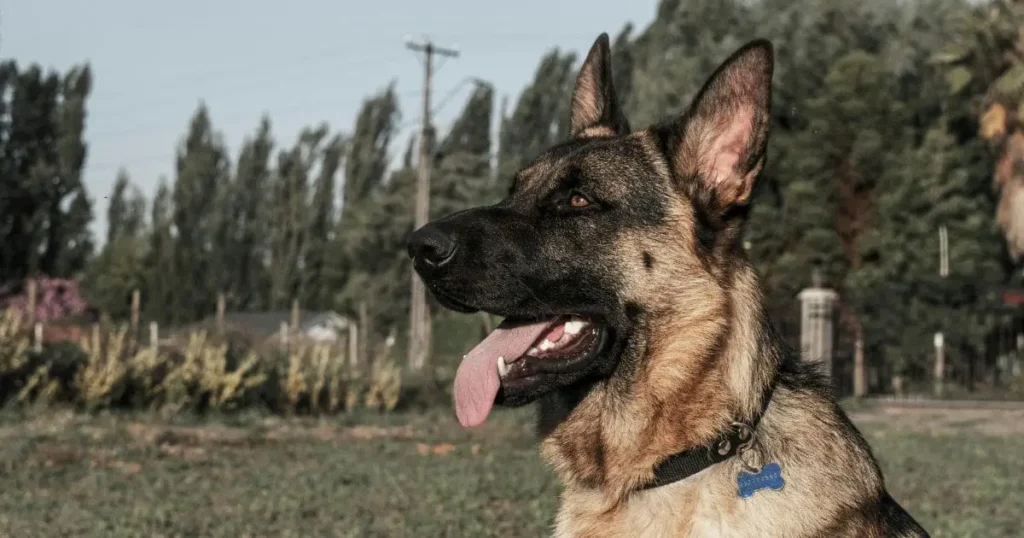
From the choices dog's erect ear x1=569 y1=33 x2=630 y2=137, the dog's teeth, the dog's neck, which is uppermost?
dog's erect ear x1=569 y1=33 x2=630 y2=137

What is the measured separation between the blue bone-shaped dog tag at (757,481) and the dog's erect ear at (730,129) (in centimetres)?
86

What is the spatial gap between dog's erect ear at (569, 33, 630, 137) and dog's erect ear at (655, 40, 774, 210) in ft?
2.24

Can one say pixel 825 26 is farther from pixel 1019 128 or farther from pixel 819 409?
pixel 819 409

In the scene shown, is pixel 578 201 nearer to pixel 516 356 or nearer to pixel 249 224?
pixel 516 356

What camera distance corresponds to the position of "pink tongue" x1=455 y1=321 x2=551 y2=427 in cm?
377

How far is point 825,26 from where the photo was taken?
35.9m

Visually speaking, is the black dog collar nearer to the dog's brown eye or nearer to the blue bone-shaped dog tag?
the blue bone-shaped dog tag

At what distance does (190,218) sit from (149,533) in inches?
1904

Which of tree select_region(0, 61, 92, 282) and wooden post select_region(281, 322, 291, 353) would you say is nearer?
wooden post select_region(281, 322, 291, 353)

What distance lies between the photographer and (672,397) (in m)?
3.53

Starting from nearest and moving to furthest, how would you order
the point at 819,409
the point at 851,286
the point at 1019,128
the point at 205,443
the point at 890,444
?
the point at 819,409, the point at 205,443, the point at 890,444, the point at 1019,128, the point at 851,286

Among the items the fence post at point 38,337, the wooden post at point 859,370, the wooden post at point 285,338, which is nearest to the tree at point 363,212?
the wooden post at point 859,370

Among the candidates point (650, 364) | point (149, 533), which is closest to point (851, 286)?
point (149, 533)

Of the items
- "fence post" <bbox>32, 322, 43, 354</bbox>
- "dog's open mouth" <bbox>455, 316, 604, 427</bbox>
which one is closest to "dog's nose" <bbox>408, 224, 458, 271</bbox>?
"dog's open mouth" <bbox>455, 316, 604, 427</bbox>
